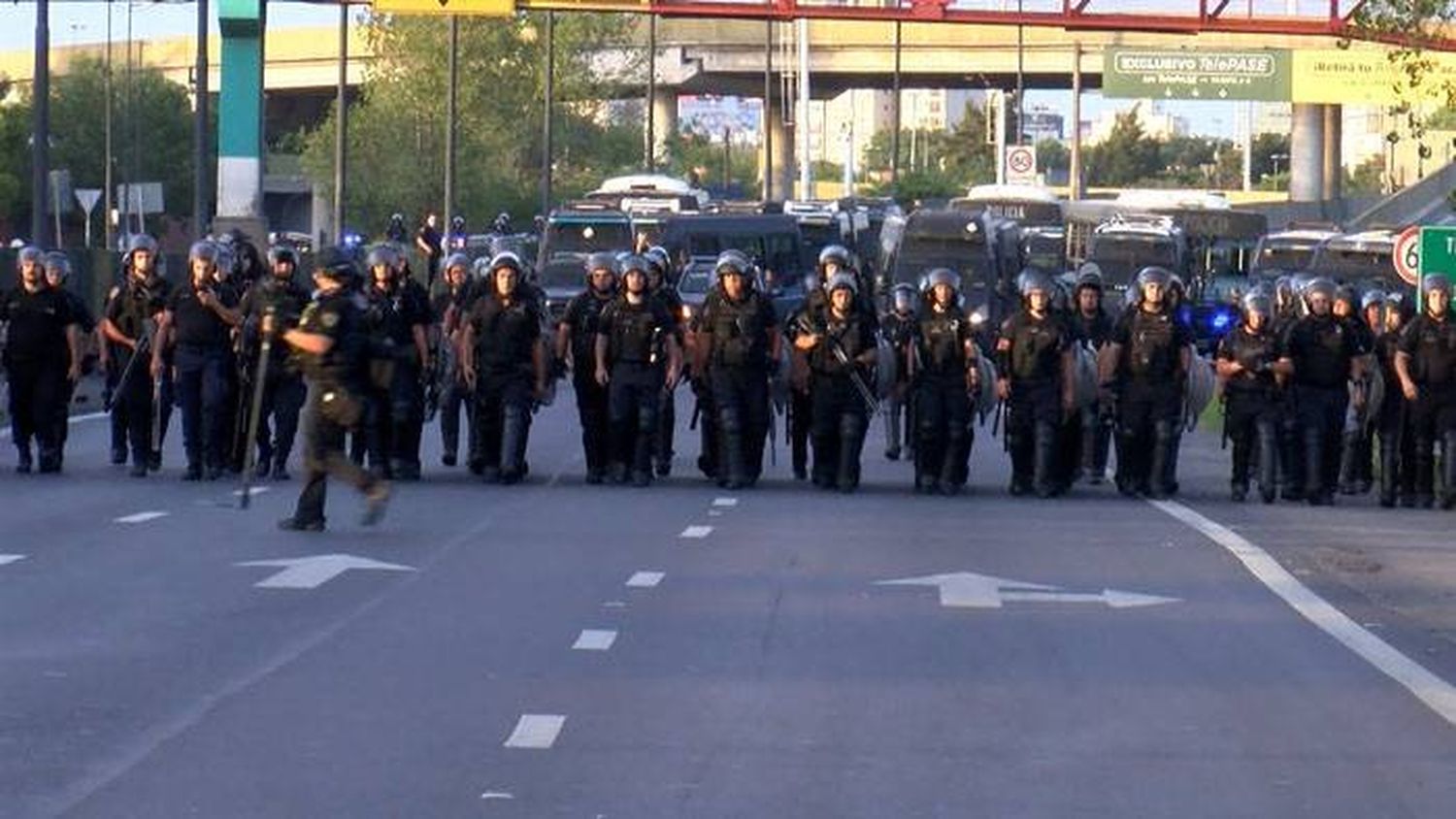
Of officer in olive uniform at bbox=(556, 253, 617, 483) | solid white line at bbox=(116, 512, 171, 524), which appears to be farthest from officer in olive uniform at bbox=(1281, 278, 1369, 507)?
solid white line at bbox=(116, 512, 171, 524)

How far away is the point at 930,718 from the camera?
40.2ft

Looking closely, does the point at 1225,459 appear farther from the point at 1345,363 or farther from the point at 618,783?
the point at 618,783

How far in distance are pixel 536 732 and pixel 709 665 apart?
2.12 metres

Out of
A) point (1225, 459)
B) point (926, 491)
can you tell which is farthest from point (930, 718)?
point (1225, 459)

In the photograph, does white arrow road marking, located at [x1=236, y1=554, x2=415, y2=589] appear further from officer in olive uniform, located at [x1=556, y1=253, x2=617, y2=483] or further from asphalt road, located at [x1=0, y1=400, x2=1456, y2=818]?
officer in olive uniform, located at [x1=556, y1=253, x2=617, y2=483]

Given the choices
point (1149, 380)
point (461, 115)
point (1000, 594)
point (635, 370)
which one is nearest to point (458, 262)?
point (635, 370)

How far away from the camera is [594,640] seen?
1439cm

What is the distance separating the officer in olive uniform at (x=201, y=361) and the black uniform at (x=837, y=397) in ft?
14.7

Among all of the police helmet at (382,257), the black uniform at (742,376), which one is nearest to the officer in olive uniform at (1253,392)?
the black uniform at (742,376)

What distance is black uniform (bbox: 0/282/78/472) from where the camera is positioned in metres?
24.6

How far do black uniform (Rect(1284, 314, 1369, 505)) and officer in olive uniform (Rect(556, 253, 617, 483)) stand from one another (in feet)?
17.3

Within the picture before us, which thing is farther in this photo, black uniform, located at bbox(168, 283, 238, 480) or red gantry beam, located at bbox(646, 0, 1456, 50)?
red gantry beam, located at bbox(646, 0, 1456, 50)

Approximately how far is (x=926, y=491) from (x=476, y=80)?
5948cm

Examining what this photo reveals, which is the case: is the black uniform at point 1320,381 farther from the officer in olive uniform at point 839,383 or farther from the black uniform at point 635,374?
the black uniform at point 635,374
